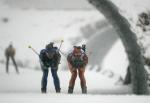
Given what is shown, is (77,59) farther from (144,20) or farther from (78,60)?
(144,20)

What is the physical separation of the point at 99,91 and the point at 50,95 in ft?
11.0

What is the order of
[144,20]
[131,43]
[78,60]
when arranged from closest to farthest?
1. [78,60]
2. [131,43]
3. [144,20]

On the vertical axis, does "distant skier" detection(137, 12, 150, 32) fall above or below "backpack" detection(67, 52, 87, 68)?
above

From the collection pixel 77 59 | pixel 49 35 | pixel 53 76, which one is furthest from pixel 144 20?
pixel 49 35

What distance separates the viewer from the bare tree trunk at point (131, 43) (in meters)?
10.9

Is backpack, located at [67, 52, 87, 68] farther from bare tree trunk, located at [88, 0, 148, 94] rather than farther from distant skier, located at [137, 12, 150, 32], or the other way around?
distant skier, located at [137, 12, 150, 32]

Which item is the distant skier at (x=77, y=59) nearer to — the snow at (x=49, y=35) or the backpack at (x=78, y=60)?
the backpack at (x=78, y=60)

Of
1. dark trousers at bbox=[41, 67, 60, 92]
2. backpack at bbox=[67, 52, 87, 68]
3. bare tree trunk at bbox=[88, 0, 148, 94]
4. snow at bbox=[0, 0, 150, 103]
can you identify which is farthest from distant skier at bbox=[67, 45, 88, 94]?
snow at bbox=[0, 0, 150, 103]

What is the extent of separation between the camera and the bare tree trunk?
10.9m

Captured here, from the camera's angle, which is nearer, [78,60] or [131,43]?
[78,60]

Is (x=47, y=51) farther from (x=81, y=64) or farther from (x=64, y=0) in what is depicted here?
(x=64, y=0)

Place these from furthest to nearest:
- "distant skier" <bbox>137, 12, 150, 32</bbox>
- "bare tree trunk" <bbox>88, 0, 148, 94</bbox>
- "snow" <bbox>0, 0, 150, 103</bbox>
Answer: "snow" <bbox>0, 0, 150, 103</bbox> < "distant skier" <bbox>137, 12, 150, 32</bbox> < "bare tree trunk" <bbox>88, 0, 148, 94</bbox>

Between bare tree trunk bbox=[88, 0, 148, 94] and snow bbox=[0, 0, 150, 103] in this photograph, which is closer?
bare tree trunk bbox=[88, 0, 148, 94]

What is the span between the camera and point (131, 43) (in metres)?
11.0
